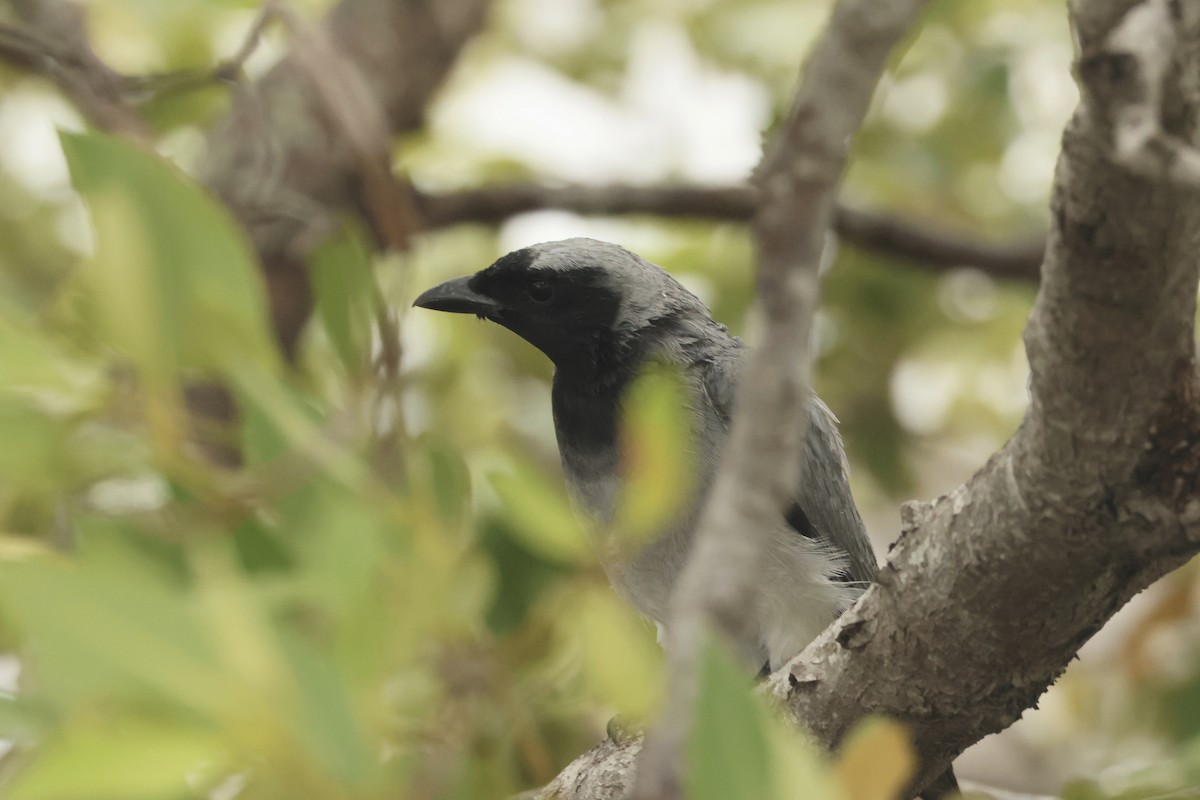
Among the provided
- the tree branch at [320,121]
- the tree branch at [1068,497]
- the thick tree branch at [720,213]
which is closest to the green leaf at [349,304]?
the tree branch at [1068,497]

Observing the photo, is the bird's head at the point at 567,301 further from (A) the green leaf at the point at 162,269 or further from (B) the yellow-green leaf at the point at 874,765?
(B) the yellow-green leaf at the point at 874,765

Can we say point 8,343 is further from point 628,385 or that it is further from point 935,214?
point 935,214

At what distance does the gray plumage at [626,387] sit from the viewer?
319cm

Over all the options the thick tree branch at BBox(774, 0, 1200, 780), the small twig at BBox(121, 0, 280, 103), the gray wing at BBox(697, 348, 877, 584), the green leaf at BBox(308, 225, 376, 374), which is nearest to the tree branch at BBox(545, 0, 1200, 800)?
the thick tree branch at BBox(774, 0, 1200, 780)

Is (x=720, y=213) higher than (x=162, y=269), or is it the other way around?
(x=720, y=213)

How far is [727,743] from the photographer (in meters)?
0.98

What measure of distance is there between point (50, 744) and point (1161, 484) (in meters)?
1.22

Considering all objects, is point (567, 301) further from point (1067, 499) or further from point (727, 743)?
point (727, 743)

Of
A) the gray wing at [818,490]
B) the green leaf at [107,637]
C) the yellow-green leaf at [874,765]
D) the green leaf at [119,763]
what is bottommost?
the yellow-green leaf at [874,765]

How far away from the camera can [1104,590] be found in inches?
66.0

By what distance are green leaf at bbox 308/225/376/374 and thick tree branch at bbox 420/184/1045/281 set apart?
2.50 m

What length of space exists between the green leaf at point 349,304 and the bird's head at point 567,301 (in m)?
1.69

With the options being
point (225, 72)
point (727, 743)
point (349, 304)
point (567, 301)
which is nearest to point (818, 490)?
point (567, 301)

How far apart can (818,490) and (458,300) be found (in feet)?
3.41
